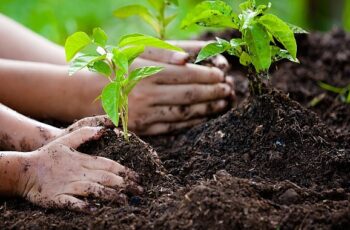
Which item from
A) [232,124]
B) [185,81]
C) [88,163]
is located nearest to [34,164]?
[88,163]

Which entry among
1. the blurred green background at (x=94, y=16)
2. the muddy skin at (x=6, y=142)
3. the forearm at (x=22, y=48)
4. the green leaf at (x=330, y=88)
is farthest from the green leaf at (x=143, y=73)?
the blurred green background at (x=94, y=16)

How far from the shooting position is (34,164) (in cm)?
134

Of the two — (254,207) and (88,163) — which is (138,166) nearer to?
(88,163)

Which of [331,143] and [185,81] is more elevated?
[185,81]

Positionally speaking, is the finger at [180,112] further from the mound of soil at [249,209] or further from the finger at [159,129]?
the mound of soil at [249,209]

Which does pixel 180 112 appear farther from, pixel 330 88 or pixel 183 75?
pixel 330 88

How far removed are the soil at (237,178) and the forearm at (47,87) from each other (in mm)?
304

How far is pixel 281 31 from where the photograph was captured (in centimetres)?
132

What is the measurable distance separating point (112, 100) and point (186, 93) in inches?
23.6

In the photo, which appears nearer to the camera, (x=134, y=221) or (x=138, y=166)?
(x=134, y=221)

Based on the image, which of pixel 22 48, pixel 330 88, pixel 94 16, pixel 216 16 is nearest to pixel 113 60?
pixel 216 16

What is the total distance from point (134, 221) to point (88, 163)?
0.20 meters

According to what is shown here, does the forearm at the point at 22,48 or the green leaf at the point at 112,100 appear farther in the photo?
the forearm at the point at 22,48

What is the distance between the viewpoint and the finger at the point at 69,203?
4.13 feet
